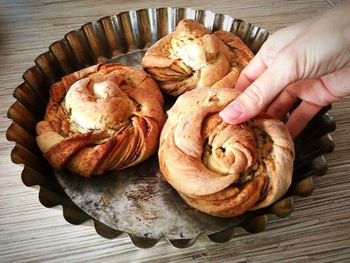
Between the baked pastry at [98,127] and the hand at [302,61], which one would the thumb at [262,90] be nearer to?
the hand at [302,61]

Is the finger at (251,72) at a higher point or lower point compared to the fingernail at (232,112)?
lower

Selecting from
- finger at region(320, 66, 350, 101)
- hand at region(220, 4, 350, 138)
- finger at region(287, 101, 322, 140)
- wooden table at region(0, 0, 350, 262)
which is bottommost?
wooden table at region(0, 0, 350, 262)

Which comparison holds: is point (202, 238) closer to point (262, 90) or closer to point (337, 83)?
point (262, 90)

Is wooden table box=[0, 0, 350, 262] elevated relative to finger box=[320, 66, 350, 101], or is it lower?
lower

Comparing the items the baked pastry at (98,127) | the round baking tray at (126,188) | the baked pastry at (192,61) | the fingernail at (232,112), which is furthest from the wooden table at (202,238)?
the baked pastry at (192,61)

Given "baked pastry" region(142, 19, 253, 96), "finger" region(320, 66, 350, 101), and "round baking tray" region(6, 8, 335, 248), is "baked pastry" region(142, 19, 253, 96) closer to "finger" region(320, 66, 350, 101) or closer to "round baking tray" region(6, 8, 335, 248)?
"round baking tray" region(6, 8, 335, 248)

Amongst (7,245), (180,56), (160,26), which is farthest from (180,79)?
(7,245)

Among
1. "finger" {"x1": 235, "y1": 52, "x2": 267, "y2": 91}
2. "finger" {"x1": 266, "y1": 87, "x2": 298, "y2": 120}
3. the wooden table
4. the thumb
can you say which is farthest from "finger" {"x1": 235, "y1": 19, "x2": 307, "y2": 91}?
the wooden table
